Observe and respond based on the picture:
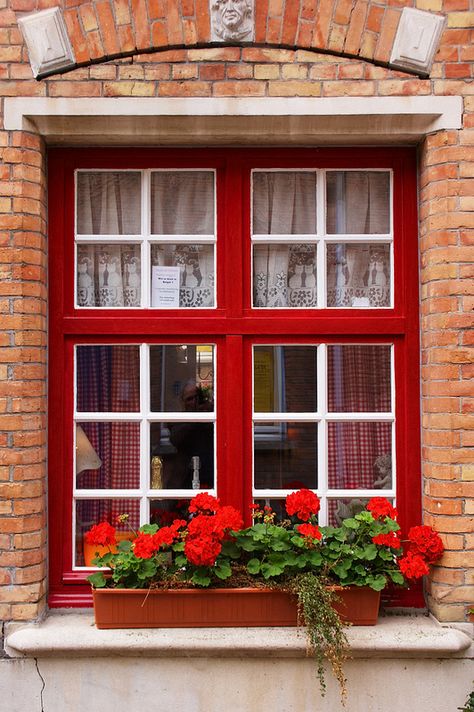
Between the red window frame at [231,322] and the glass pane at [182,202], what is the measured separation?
2.4 inches

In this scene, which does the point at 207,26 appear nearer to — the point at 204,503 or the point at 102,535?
the point at 204,503

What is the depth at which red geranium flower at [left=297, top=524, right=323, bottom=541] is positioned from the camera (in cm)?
359

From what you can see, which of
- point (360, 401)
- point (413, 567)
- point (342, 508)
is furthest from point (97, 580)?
point (360, 401)

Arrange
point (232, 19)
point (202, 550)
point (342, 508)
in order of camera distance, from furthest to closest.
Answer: point (342, 508) → point (232, 19) → point (202, 550)

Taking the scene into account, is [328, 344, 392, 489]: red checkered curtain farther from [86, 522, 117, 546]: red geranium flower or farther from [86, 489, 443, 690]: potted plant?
[86, 522, 117, 546]: red geranium flower

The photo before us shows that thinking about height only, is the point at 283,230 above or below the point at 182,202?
below

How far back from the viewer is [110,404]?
4.02 metres

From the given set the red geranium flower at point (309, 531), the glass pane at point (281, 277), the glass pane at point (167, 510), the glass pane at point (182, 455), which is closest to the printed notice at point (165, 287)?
the glass pane at point (281, 277)

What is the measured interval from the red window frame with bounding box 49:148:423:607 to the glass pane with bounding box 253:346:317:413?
6 cm

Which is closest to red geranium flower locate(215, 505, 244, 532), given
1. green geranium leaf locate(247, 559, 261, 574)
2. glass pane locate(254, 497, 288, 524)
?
green geranium leaf locate(247, 559, 261, 574)

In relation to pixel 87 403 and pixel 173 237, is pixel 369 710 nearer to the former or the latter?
pixel 87 403

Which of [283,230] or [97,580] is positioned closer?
[97,580]

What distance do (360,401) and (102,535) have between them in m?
1.54

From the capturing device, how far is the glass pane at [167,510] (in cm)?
397
